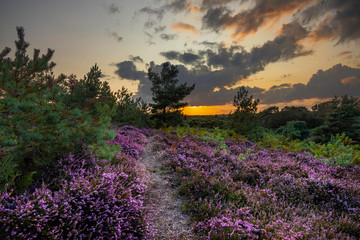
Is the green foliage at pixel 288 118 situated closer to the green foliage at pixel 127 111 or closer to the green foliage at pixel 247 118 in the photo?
the green foliage at pixel 247 118

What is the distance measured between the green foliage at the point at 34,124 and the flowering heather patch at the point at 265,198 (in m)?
2.98

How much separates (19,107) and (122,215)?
2.56 m

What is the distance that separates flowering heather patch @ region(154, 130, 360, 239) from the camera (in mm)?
3191

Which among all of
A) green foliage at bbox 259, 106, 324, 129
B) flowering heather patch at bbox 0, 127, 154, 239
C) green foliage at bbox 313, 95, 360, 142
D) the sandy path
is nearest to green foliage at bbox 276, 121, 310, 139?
green foliage at bbox 313, 95, 360, 142

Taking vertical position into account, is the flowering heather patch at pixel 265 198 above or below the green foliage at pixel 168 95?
below

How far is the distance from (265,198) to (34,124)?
5.40m

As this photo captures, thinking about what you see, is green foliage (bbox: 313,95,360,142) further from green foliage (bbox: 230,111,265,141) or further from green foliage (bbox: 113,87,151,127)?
green foliage (bbox: 113,87,151,127)

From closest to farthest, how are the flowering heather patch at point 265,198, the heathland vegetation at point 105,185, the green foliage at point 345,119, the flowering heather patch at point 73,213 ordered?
the flowering heather patch at point 73,213, the heathland vegetation at point 105,185, the flowering heather patch at point 265,198, the green foliage at point 345,119

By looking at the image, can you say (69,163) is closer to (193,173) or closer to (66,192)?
(66,192)

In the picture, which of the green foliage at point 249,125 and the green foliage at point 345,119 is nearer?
the green foliage at point 345,119

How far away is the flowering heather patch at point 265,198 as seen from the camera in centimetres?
319

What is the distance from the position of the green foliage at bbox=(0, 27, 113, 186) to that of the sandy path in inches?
83.8

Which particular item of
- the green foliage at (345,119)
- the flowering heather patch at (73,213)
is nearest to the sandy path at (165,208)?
the flowering heather patch at (73,213)

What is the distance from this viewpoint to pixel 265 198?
437 centimetres
